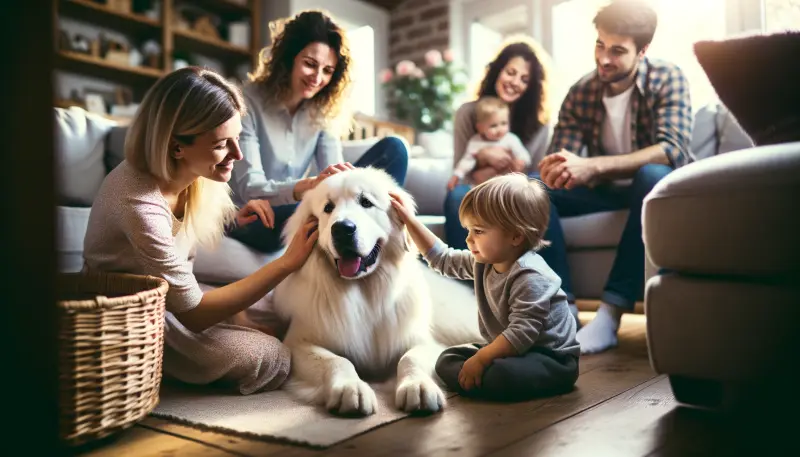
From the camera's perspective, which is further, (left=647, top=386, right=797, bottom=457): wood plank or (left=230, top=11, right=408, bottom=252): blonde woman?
(left=230, top=11, right=408, bottom=252): blonde woman

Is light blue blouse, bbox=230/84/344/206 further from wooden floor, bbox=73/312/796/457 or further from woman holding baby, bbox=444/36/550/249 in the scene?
wooden floor, bbox=73/312/796/457

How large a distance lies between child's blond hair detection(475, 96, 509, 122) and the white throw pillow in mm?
1566

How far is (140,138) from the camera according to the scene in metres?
1.21

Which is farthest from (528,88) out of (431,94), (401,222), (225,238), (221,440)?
(221,440)

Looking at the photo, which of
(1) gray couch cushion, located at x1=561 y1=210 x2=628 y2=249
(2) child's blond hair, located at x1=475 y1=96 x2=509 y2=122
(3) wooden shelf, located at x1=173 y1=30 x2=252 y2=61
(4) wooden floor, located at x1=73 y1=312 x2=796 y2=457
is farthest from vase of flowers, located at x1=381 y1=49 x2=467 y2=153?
(4) wooden floor, located at x1=73 y1=312 x2=796 y2=457

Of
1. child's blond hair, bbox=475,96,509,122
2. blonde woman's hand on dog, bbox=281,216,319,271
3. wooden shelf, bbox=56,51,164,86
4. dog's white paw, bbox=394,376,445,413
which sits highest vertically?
wooden shelf, bbox=56,51,164,86

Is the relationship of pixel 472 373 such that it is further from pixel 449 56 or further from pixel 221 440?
pixel 449 56

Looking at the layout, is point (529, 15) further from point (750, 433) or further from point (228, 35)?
point (750, 433)

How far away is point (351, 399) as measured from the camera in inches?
42.6

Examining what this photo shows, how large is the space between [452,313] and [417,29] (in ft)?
12.2

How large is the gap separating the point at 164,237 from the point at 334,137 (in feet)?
3.28

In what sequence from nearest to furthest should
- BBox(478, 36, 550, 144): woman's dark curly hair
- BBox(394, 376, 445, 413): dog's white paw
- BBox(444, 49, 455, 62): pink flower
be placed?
BBox(394, 376, 445, 413): dog's white paw
BBox(478, 36, 550, 144): woman's dark curly hair
BBox(444, 49, 455, 62): pink flower

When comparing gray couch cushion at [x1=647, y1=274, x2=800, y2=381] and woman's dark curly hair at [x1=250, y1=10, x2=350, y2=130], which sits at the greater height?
woman's dark curly hair at [x1=250, y1=10, x2=350, y2=130]

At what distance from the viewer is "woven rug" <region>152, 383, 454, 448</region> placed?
984 mm
